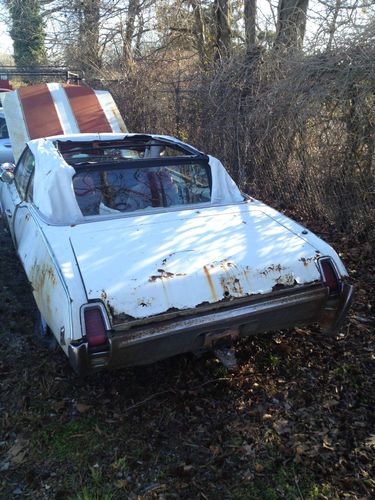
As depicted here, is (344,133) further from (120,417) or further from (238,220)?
(120,417)

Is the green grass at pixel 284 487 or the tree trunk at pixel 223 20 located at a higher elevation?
the tree trunk at pixel 223 20

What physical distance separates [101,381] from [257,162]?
4533 mm

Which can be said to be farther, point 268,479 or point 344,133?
point 344,133

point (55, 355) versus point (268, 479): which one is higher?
point (55, 355)

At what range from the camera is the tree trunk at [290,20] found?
282 inches

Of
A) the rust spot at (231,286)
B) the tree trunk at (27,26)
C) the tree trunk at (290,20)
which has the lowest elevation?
the rust spot at (231,286)

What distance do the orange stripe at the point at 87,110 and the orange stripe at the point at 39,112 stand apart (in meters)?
0.34

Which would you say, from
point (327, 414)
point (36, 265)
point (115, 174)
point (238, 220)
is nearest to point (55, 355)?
point (36, 265)

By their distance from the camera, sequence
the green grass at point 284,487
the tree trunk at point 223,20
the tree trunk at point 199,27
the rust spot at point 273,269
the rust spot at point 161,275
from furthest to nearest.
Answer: the tree trunk at point 199,27, the tree trunk at point 223,20, the rust spot at point 273,269, the rust spot at point 161,275, the green grass at point 284,487

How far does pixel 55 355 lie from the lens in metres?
3.54

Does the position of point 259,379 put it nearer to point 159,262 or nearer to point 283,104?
point 159,262

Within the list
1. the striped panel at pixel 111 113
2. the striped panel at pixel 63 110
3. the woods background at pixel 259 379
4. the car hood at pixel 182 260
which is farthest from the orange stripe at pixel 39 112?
the car hood at pixel 182 260

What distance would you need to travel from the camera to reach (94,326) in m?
2.49

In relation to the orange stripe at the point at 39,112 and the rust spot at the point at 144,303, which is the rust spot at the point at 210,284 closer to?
the rust spot at the point at 144,303
